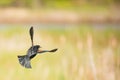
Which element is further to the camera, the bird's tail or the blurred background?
the blurred background

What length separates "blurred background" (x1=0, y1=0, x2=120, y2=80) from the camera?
77.8 inches

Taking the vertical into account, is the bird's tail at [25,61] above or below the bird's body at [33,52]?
below

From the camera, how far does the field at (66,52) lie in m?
1.96

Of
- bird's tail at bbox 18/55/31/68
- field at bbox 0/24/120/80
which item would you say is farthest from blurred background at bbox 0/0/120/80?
bird's tail at bbox 18/55/31/68

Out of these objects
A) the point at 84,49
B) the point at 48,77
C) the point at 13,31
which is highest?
the point at 13,31

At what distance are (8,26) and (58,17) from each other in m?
0.32

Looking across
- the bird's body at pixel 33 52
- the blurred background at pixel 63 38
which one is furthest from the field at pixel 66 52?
the bird's body at pixel 33 52

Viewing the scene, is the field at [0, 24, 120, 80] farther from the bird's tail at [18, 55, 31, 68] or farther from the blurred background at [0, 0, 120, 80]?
the bird's tail at [18, 55, 31, 68]

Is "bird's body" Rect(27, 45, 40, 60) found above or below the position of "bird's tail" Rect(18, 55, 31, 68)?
above

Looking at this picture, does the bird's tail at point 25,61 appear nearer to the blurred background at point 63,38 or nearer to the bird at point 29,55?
the bird at point 29,55

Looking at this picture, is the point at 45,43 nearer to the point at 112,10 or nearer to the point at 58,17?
the point at 58,17

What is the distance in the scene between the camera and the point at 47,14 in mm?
2141

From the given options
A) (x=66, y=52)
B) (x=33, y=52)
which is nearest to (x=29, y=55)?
(x=33, y=52)

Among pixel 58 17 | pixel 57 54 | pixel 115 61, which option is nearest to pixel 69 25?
pixel 58 17
